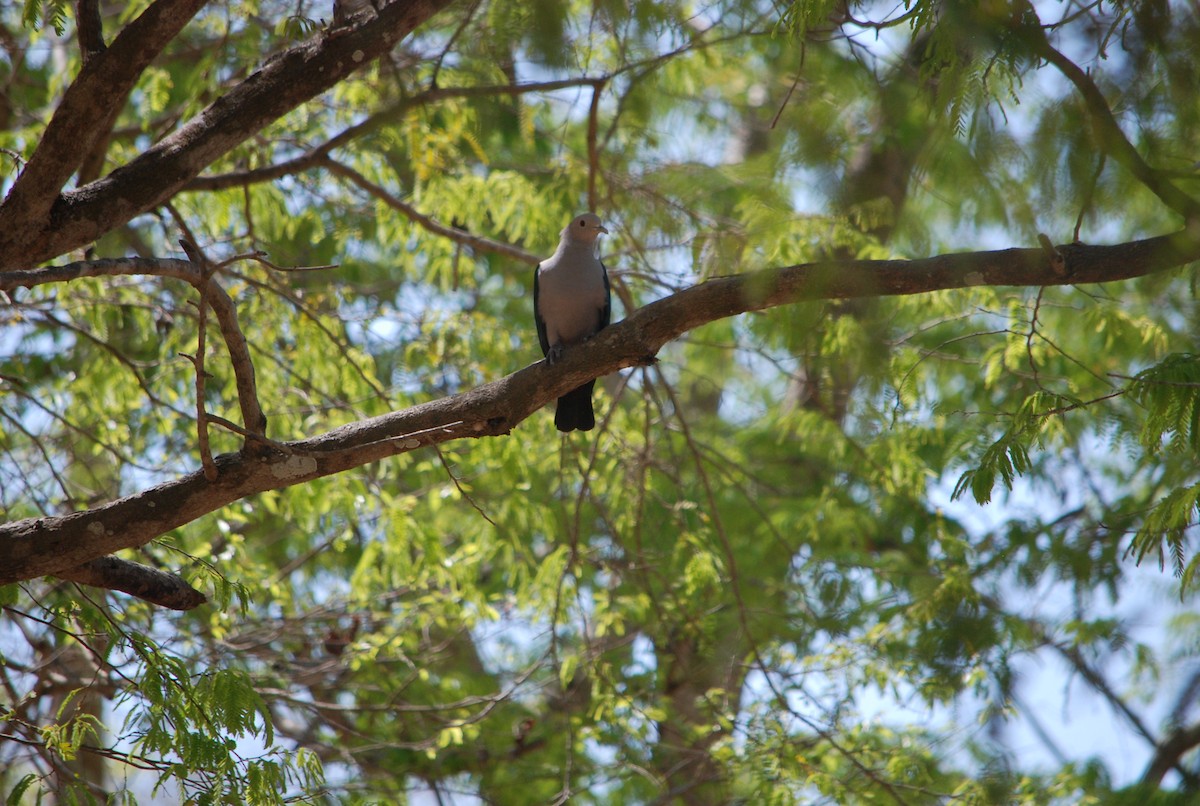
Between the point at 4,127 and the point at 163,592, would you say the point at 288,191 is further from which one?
the point at 163,592

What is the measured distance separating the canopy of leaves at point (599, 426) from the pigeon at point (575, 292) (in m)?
0.36

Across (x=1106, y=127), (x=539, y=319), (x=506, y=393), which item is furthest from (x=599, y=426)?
(x=1106, y=127)

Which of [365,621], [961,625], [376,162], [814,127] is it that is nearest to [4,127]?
[376,162]

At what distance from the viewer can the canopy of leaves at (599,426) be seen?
296 centimetres

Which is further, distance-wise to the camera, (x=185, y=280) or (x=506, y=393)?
(x=506, y=393)

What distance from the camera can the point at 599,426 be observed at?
6.07 m

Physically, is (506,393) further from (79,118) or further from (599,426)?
(599,426)

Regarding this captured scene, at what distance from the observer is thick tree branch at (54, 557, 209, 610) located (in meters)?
3.23

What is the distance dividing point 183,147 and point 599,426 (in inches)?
125

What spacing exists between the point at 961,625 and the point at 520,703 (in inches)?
201

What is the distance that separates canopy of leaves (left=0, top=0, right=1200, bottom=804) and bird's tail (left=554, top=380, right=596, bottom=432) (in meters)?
0.56

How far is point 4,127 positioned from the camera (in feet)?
18.7

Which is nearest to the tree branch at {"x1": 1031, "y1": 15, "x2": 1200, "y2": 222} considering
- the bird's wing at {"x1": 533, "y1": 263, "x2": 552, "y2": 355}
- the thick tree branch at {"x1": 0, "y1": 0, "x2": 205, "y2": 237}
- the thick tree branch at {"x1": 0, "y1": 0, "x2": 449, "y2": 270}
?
the thick tree branch at {"x1": 0, "y1": 0, "x2": 449, "y2": 270}

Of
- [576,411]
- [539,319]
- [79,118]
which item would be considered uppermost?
[539,319]
